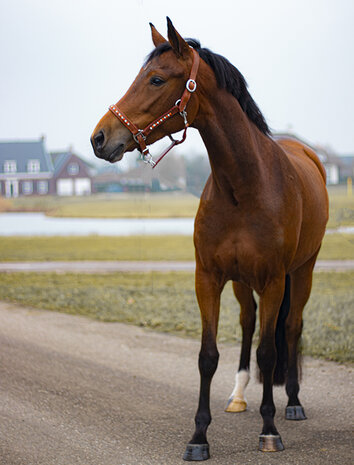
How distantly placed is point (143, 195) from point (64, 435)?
715 centimetres

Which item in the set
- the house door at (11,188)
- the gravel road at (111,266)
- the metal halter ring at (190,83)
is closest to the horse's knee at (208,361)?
the metal halter ring at (190,83)

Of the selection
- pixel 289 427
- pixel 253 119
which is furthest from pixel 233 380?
pixel 253 119

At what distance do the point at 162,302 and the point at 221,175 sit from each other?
4.92 m

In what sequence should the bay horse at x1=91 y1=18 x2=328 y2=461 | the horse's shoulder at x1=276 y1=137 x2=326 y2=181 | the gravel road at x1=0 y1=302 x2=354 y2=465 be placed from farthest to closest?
the horse's shoulder at x1=276 y1=137 x2=326 y2=181, the gravel road at x1=0 y1=302 x2=354 y2=465, the bay horse at x1=91 y1=18 x2=328 y2=461

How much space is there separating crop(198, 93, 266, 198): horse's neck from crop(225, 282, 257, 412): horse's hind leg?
3.79 ft

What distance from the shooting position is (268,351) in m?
3.87

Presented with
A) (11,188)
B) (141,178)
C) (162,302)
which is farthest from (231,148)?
(11,188)

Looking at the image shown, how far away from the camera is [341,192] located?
31.6ft

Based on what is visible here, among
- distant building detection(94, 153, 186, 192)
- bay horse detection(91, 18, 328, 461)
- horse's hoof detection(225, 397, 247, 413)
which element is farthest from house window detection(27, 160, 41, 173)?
bay horse detection(91, 18, 328, 461)

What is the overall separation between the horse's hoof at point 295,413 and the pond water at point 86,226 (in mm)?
7172

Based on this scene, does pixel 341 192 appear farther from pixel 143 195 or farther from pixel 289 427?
pixel 289 427

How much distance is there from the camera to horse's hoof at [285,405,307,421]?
436cm

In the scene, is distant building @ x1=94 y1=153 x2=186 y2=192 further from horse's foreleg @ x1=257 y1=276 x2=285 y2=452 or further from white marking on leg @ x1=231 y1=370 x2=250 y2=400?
horse's foreleg @ x1=257 y1=276 x2=285 y2=452

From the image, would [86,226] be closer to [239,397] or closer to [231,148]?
[239,397]
